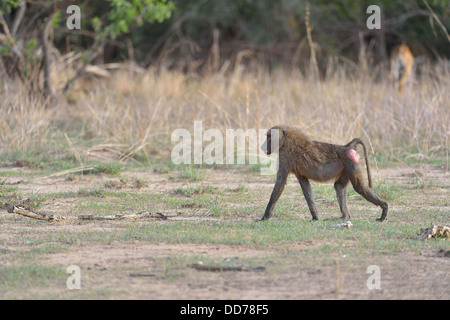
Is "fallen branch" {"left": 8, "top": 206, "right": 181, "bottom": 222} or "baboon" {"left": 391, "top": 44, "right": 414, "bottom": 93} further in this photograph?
"baboon" {"left": 391, "top": 44, "right": 414, "bottom": 93}

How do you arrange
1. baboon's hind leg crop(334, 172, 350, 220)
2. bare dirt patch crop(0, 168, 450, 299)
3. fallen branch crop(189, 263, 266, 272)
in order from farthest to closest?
baboon's hind leg crop(334, 172, 350, 220) → fallen branch crop(189, 263, 266, 272) → bare dirt patch crop(0, 168, 450, 299)

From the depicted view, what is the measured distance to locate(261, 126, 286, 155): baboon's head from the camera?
5991 millimetres

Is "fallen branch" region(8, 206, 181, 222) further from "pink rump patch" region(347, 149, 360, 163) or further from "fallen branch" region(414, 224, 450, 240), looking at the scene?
"fallen branch" region(414, 224, 450, 240)

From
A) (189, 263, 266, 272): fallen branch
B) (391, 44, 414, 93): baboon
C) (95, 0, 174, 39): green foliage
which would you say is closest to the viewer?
(189, 263, 266, 272): fallen branch

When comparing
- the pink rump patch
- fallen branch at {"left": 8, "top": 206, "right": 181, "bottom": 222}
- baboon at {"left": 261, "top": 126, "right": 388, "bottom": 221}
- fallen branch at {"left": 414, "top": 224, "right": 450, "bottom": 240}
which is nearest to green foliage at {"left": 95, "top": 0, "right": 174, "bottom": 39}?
fallen branch at {"left": 8, "top": 206, "right": 181, "bottom": 222}

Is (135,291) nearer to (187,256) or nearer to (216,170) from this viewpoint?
(187,256)

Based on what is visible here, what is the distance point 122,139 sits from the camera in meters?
9.47

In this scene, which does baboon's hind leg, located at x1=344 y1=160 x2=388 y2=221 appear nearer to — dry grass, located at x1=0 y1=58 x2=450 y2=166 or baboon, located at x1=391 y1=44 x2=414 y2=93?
dry grass, located at x1=0 y1=58 x2=450 y2=166

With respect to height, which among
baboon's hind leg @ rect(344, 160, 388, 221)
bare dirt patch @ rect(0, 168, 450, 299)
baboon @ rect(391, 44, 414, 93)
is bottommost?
bare dirt patch @ rect(0, 168, 450, 299)

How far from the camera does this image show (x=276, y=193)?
589cm

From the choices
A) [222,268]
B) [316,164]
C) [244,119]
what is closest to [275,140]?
[316,164]

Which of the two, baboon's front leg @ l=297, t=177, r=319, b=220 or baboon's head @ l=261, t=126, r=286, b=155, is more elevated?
baboon's head @ l=261, t=126, r=286, b=155

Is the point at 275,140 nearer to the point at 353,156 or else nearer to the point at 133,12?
the point at 353,156

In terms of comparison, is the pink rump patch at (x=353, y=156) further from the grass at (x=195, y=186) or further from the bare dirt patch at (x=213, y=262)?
the bare dirt patch at (x=213, y=262)
